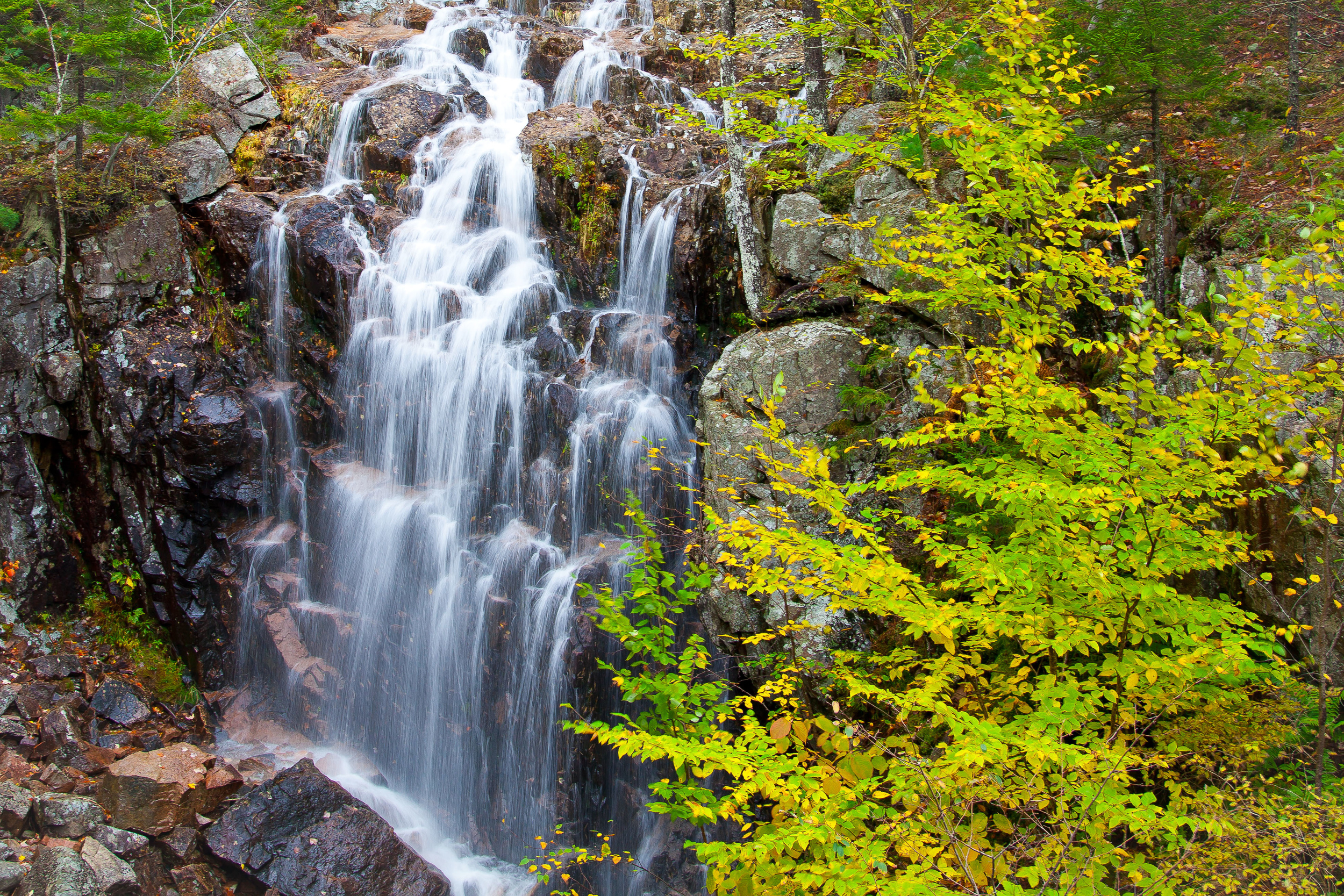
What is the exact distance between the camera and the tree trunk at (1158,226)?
21.6ft

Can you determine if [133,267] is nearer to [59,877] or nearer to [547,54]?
[59,877]

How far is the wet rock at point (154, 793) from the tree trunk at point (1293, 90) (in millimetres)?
12348

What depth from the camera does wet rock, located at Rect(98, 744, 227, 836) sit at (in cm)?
716

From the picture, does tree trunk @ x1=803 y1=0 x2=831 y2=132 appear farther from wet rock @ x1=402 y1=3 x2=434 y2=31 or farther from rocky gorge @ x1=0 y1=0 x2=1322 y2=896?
wet rock @ x1=402 y1=3 x2=434 y2=31

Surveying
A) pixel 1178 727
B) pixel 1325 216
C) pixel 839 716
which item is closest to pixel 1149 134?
pixel 1325 216

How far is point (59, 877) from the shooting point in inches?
245

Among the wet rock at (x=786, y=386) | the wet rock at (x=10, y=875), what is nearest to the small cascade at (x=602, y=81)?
the wet rock at (x=786, y=386)

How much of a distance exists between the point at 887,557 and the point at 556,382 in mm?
6745

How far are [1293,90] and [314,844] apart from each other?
1200cm

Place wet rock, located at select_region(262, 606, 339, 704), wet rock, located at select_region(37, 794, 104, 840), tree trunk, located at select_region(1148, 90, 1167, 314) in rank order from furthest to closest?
wet rock, located at select_region(262, 606, 339, 704)
wet rock, located at select_region(37, 794, 104, 840)
tree trunk, located at select_region(1148, 90, 1167, 314)

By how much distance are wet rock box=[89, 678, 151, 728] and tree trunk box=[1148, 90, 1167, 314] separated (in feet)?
39.0

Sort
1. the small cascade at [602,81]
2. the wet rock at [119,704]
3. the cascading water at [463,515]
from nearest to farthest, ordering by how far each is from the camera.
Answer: the cascading water at [463,515] → the wet rock at [119,704] → the small cascade at [602,81]

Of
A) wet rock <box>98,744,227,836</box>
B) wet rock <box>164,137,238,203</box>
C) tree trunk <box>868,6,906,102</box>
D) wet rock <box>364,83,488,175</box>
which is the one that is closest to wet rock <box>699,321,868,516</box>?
tree trunk <box>868,6,906,102</box>

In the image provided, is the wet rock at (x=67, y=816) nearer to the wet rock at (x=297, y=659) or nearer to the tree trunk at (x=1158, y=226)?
the wet rock at (x=297, y=659)
